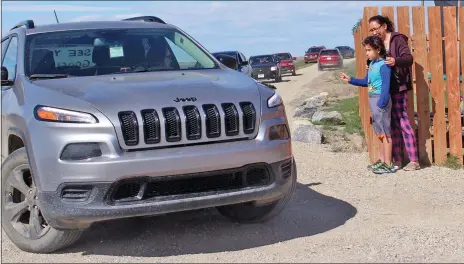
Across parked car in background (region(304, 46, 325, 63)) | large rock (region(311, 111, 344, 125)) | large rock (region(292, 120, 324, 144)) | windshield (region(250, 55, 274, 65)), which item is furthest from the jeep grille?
parked car in background (region(304, 46, 325, 63))

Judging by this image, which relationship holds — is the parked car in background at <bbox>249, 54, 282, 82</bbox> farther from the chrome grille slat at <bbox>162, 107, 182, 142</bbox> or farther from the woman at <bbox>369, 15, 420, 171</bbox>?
the chrome grille slat at <bbox>162, 107, 182, 142</bbox>

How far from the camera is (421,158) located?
8.56 meters

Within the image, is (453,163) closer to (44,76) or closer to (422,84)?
(422,84)

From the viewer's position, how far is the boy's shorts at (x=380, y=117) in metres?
7.99

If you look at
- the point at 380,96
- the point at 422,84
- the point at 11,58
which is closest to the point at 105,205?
the point at 11,58

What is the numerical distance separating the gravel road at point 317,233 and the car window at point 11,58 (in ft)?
4.82

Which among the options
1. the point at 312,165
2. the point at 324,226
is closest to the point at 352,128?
the point at 312,165

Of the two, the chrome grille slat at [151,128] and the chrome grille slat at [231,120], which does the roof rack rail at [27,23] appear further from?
the chrome grille slat at [231,120]

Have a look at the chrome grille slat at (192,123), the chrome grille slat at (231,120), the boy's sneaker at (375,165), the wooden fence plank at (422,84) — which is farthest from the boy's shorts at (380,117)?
the chrome grille slat at (192,123)

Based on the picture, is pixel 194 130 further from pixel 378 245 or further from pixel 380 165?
pixel 380 165

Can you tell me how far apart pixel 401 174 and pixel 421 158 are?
0.62 metres

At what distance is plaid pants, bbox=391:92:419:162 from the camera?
8.21 meters

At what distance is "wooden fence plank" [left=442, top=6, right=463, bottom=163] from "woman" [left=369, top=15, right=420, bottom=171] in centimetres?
50

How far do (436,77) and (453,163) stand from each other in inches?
43.7
